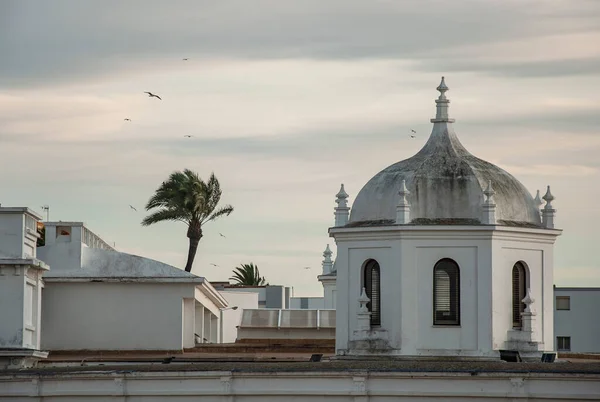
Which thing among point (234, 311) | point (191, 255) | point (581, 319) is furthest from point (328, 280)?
point (581, 319)

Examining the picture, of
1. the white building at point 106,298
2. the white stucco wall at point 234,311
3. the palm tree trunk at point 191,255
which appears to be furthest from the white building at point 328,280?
the white building at point 106,298

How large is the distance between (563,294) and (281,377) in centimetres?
5901

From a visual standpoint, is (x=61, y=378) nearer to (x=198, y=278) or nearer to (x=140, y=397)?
(x=140, y=397)

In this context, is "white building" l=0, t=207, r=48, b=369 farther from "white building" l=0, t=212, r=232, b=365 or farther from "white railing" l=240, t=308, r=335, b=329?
"white railing" l=240, t=308, r=335, b=329

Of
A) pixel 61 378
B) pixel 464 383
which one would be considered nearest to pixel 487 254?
pixel 464 383

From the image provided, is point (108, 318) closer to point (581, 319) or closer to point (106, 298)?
point (106, 298)

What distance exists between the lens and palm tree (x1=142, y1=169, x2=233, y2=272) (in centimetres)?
9150

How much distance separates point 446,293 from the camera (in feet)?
177

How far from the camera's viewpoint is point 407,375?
44094mm

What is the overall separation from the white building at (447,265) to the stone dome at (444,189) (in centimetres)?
3

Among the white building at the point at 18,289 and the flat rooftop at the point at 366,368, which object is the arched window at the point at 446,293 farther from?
the white building at the point at 18,289

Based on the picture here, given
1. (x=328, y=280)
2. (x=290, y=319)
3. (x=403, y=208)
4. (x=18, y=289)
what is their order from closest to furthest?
(x=403, y=208)
(x=18, y=289)
(x=290, y=319)
(x=328, y=280)

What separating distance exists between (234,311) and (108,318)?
767 inches

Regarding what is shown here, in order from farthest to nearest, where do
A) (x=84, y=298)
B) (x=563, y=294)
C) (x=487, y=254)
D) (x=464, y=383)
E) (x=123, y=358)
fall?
(x=563, y=294) → (x=84, y=298) → (x=123, y=358) → (x=487, y=254) → (x=464, y=383)
